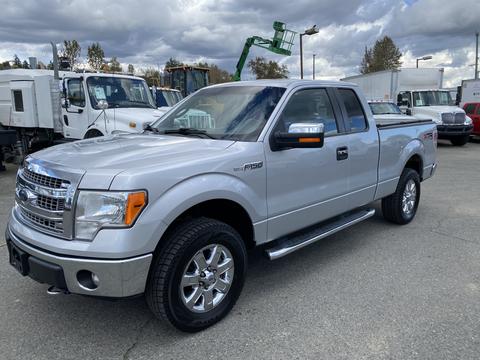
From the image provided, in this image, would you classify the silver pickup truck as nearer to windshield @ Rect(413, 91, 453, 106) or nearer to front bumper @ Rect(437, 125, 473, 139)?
front bumper @ Rect(437, 125, 473, 139)

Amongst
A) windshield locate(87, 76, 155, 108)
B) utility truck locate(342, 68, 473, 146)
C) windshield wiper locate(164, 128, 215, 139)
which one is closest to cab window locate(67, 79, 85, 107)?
windshield locate(87, 76, 155, 108)

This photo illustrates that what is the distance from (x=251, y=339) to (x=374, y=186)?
2661 millimetres

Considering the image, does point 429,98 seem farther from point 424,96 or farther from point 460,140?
point 460,140

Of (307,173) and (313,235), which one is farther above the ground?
(307,173)

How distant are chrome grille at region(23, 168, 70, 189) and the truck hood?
113 mm

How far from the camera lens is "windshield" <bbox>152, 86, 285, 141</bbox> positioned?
3670 mm

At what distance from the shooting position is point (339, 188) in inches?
171

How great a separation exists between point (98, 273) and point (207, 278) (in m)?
0.83

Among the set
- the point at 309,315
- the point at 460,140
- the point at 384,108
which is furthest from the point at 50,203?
the point at 460,140

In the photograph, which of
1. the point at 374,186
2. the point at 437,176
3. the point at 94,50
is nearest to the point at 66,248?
the point at 374,186

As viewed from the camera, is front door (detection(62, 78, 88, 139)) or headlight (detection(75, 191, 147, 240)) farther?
front door (detection(62, 78, 88, 139))

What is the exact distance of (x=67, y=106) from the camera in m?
9.71

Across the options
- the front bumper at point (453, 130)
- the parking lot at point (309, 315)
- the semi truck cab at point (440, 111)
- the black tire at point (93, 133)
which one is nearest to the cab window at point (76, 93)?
the black tire at point (93, 133)

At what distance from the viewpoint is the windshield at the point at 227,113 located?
144 inches
